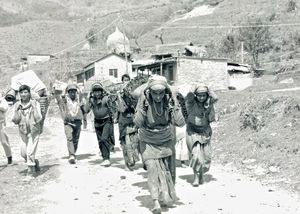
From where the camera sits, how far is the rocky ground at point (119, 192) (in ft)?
22.1

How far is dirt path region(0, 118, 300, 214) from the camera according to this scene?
22.0 ft

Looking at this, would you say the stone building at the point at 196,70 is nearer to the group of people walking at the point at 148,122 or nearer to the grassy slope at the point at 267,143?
the grassy slope at the point at 267,143

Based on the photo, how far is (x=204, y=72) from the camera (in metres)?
37.8

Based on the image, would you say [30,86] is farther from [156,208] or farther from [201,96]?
[156,208]

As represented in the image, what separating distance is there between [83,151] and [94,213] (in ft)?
21.7

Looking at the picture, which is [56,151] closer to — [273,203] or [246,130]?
[246,130]

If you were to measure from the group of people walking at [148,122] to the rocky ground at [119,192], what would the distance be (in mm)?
360

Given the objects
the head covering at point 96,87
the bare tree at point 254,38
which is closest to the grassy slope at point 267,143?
the head covering at point 96,87

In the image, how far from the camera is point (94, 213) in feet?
21.4

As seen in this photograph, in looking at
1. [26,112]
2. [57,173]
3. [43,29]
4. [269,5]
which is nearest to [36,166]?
[57,173]

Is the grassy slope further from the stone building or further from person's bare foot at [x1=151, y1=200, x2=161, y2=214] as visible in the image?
the stone building

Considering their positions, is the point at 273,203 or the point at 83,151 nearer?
the point at 273,203

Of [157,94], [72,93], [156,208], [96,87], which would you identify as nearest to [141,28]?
[72,93]

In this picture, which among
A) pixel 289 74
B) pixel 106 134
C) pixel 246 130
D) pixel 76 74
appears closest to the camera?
pixel 106 134
